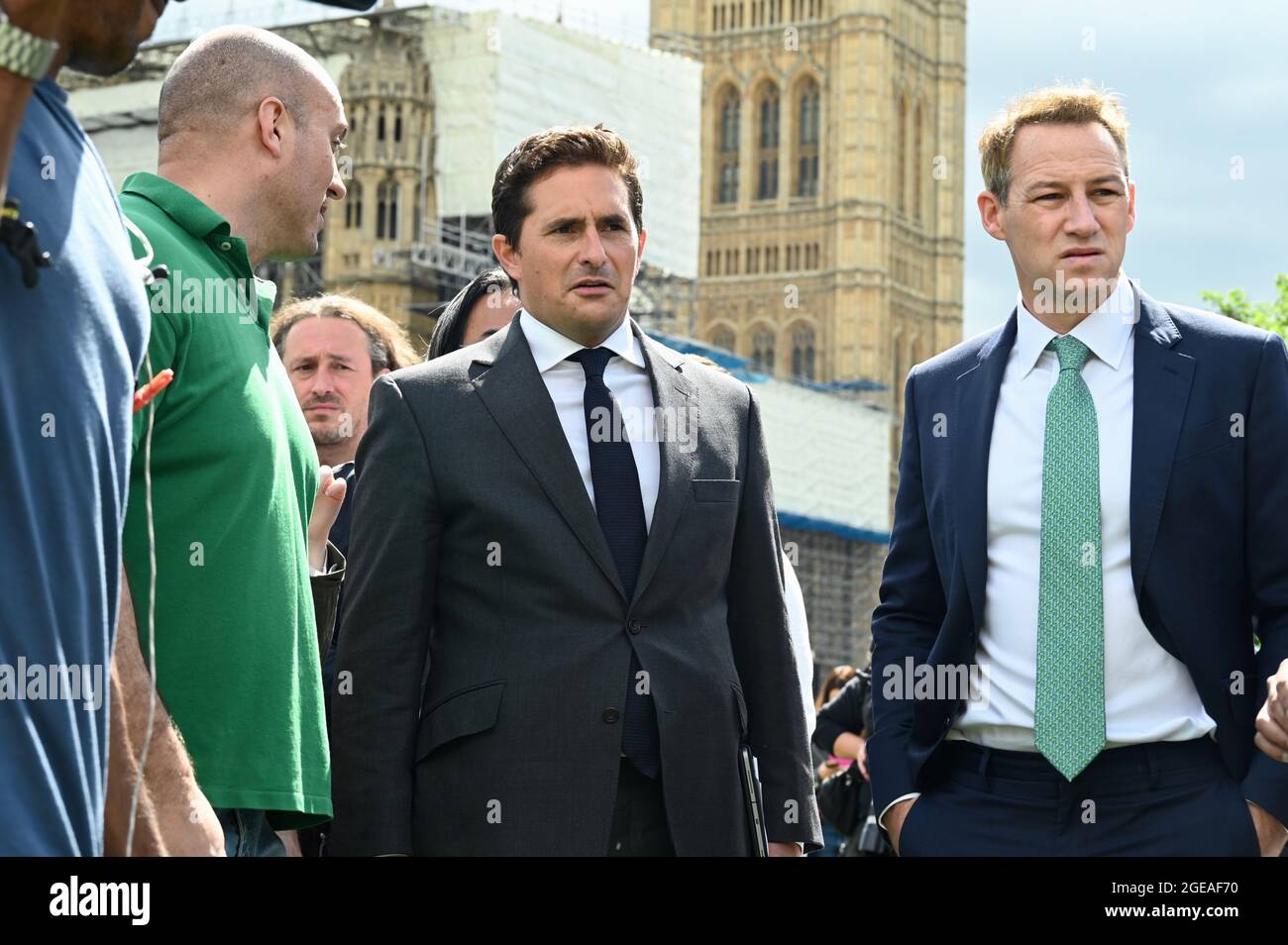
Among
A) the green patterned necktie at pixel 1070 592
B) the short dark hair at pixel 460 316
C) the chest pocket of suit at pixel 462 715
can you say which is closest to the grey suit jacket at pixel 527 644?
the chest pocket of suit at pixel 462 715

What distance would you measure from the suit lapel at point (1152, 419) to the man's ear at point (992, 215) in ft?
1.12

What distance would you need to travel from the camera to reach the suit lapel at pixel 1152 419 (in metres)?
3.58

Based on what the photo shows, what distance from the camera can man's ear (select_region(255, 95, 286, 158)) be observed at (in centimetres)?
338

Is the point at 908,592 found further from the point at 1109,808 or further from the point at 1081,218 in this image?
the point at 1081,218

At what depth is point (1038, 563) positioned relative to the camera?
3.66m

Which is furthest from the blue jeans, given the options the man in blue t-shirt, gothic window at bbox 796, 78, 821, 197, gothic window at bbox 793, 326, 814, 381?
gothic window at bbox 796, 78, 821, 197

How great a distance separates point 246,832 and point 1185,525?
161 cm

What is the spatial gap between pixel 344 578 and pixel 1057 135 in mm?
1502

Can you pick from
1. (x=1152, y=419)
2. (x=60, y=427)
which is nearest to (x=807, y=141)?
(x=1152, y=419)

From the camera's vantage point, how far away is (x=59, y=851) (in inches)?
81.1

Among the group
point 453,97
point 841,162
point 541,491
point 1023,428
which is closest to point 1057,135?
point 1023,428

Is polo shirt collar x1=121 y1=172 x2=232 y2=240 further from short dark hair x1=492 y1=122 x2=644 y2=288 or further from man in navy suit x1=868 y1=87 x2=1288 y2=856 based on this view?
man in navy suit x1=868 y1=87 x2=1288 y2=856

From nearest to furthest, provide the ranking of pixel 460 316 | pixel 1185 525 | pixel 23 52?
1. pixel 23 52
2. pixel 1185 525
3. pixel 460 316
